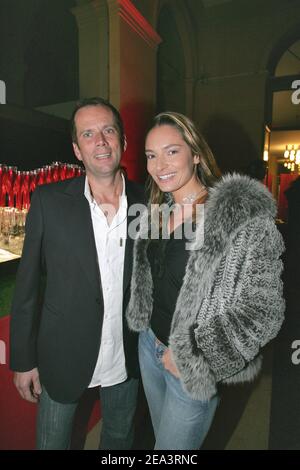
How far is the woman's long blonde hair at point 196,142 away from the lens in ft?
4.56

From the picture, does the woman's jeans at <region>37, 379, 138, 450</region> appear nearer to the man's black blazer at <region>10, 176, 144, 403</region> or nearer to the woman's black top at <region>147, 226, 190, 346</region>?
the man's black blazer at <region>10, 176, 144, 403</region>

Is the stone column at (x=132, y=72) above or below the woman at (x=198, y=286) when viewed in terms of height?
above

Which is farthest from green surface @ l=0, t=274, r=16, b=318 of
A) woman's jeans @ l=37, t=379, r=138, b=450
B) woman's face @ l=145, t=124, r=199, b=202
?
woman's face @ l=145, t=124, r=199, b=202

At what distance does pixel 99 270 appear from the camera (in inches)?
55.8

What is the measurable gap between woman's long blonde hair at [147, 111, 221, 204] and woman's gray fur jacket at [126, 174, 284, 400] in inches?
8.1

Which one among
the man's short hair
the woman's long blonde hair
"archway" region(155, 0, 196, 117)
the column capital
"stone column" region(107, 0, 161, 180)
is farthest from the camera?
"archway" region(155, 0, 196, 117)

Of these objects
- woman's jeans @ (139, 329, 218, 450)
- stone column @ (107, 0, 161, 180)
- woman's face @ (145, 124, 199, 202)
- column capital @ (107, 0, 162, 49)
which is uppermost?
column capital @ (107, 0, 162, 49)

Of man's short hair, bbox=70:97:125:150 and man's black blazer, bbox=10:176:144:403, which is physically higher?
man's short hair, bbox=70:97:125:150

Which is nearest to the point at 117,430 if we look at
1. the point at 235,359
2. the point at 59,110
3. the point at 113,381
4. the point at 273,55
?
the point at 113,381

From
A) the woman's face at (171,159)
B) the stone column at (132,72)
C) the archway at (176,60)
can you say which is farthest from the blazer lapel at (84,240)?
the archway at (176,60)

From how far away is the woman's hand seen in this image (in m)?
1.28

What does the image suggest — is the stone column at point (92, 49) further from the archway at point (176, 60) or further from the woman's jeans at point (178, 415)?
the woman's jeans at point (178, 415)

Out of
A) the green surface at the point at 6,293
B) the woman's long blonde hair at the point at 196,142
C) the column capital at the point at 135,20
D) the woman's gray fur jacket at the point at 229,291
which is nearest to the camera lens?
the woman's gray fur jacket at the point at 229,291

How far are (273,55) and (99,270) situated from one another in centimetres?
712
